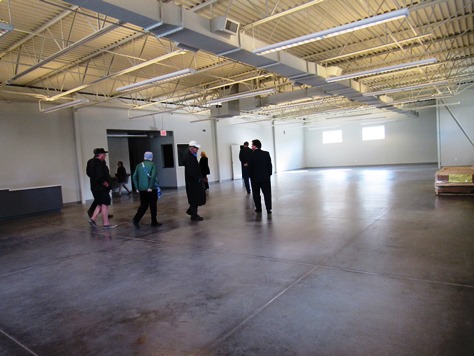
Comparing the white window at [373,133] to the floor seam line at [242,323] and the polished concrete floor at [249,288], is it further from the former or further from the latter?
the floor seam line at [242,323]

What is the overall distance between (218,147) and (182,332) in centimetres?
1418

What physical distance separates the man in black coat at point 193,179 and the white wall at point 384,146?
18.8 metres

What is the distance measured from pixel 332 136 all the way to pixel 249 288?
22.3 meters

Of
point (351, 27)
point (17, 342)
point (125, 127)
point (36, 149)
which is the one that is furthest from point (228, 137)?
point (17, 342)

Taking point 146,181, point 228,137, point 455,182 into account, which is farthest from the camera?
point 228,137

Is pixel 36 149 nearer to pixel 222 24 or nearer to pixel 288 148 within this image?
pixel 222 24

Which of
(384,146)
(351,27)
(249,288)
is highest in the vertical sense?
(351,27)

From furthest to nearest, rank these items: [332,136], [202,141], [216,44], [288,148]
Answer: [332,136] → [288,148] → [202,141] → [216,44]

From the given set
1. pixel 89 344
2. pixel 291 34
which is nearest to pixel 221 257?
pixel 89 344

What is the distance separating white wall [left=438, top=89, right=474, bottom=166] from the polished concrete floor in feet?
37.8

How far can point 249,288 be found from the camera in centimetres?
310

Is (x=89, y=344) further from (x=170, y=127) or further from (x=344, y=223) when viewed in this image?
(x=170, y=127)

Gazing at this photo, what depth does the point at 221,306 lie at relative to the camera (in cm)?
276

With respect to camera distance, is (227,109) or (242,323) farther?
(227,109)
